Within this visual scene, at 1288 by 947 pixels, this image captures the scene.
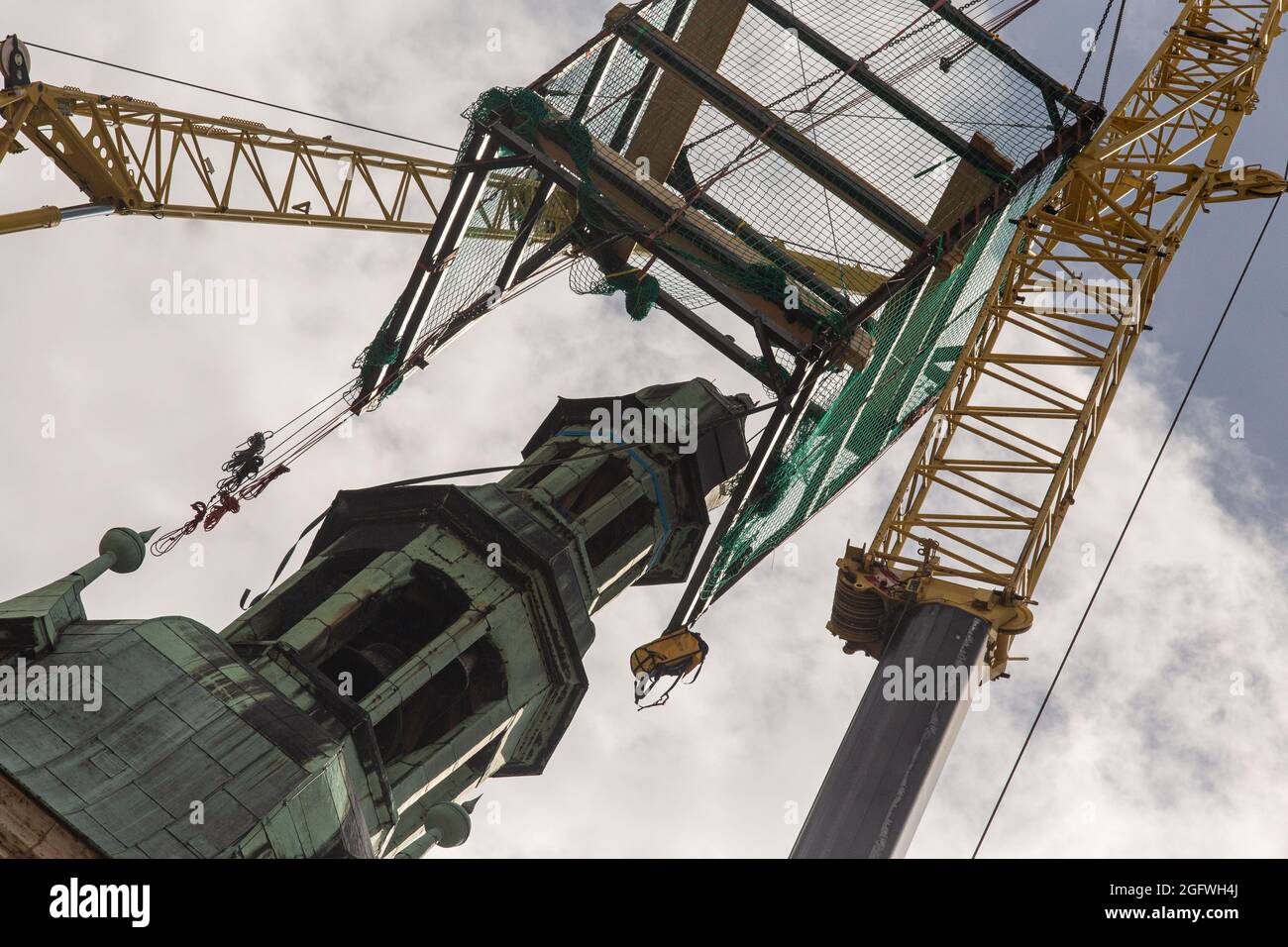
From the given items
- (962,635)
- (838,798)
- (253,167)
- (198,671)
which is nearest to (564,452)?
(253,167)

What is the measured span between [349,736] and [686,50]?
21559 millimetres

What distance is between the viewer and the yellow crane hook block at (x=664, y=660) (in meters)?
43.9

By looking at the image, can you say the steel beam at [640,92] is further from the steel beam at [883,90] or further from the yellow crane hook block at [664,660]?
the yellow crane hook block at [664,660]

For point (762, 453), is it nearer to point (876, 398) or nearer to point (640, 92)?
point (876, 398)

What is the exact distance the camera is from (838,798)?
104 ft

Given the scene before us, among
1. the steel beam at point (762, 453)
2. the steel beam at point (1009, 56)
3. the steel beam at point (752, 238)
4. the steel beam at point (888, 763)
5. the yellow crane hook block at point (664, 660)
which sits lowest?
the steel beam at point (888, 763)

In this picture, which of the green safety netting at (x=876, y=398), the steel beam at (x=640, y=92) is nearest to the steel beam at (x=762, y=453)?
the green safety netting at (x=876, y=398)

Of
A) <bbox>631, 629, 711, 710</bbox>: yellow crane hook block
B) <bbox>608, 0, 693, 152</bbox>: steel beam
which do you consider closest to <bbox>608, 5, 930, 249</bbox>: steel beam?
<bbox>608, 0, 693, 152</bbox>: steel beam

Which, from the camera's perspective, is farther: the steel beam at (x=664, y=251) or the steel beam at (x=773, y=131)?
the steel beam at (x=664, y=251)

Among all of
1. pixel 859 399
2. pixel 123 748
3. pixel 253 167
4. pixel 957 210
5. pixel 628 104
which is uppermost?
pixel 253 167

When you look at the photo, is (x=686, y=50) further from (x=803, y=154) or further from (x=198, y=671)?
(x=198, y=671)

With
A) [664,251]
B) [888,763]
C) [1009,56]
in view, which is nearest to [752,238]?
[664,251]

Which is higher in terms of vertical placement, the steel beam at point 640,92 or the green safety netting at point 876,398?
the steel beam at point 640,92
